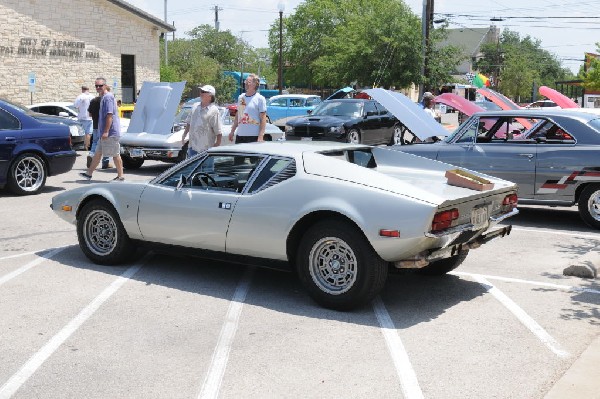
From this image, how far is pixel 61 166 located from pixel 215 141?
3.32 metres

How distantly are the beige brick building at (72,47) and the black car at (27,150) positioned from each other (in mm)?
16233

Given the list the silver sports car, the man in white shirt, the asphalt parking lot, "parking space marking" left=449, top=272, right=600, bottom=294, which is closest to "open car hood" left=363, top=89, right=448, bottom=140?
the asphalt parking lot

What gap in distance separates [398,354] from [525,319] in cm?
138

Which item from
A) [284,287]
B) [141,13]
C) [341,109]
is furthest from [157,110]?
[141,13]

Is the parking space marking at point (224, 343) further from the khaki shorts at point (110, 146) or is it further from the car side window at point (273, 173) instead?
the khaki shorts at point (110, 146)

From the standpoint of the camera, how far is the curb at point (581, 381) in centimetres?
424

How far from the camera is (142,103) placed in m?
16.0

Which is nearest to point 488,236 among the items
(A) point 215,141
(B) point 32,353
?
(B) point 32,353

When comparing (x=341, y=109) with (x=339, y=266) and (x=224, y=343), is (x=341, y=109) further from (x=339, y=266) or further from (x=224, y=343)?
(x=224, y=343)

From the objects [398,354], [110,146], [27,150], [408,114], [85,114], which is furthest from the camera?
[85,114]

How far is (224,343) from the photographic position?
16.9 ft

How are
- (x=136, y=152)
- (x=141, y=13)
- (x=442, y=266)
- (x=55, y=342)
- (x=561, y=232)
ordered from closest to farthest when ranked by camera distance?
(x=55, y=342)
(x=442, y=266)
(x=561, y=232)
(x=136, y=152)
(x=141, y=13)

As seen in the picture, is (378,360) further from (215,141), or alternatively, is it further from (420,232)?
(215,141)

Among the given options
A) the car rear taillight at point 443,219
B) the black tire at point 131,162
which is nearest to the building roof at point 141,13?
the black tire at point 131,162
